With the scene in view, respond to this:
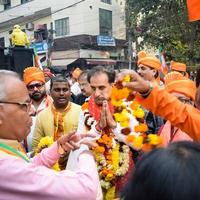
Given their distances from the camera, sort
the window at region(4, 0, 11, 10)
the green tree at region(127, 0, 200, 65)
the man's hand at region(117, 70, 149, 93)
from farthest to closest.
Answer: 1. the window at region(4, 0, 11, 10)
2. the green tree at region(127, 0, 200, 65)
3. the man's hand at region(117, 70, 149, 93)

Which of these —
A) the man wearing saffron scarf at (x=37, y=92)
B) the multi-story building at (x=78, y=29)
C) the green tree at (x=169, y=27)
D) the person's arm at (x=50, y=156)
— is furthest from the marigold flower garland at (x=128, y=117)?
the multi-story building at (x=78, y=29)

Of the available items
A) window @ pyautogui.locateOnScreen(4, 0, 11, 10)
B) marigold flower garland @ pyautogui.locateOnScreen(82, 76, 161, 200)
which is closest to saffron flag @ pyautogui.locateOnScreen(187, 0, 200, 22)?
marigold flower garland @ pyautogui.locateOnScreen(82, 76, 161, 200)

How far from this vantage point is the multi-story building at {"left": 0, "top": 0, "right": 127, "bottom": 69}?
89.8ft

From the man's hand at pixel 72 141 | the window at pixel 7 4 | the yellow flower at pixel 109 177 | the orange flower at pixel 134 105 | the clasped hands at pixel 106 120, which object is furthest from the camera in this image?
the window at pixel 7 4

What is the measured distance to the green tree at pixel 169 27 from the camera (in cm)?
1582

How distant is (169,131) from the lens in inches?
127

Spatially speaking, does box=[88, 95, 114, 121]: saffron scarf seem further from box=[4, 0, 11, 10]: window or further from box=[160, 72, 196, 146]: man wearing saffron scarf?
box=[4, 0, 11, 10]: window

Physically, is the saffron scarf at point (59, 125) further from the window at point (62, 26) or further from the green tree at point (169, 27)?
the window at point (62, 26)

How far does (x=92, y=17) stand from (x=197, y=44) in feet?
42.1

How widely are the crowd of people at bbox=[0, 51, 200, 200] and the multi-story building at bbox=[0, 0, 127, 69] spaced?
2235 centimetres

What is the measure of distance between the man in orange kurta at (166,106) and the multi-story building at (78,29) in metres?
23.8

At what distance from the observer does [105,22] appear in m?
29.4

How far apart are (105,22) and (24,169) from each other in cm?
2824

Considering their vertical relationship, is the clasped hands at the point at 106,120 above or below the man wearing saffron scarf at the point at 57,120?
above
